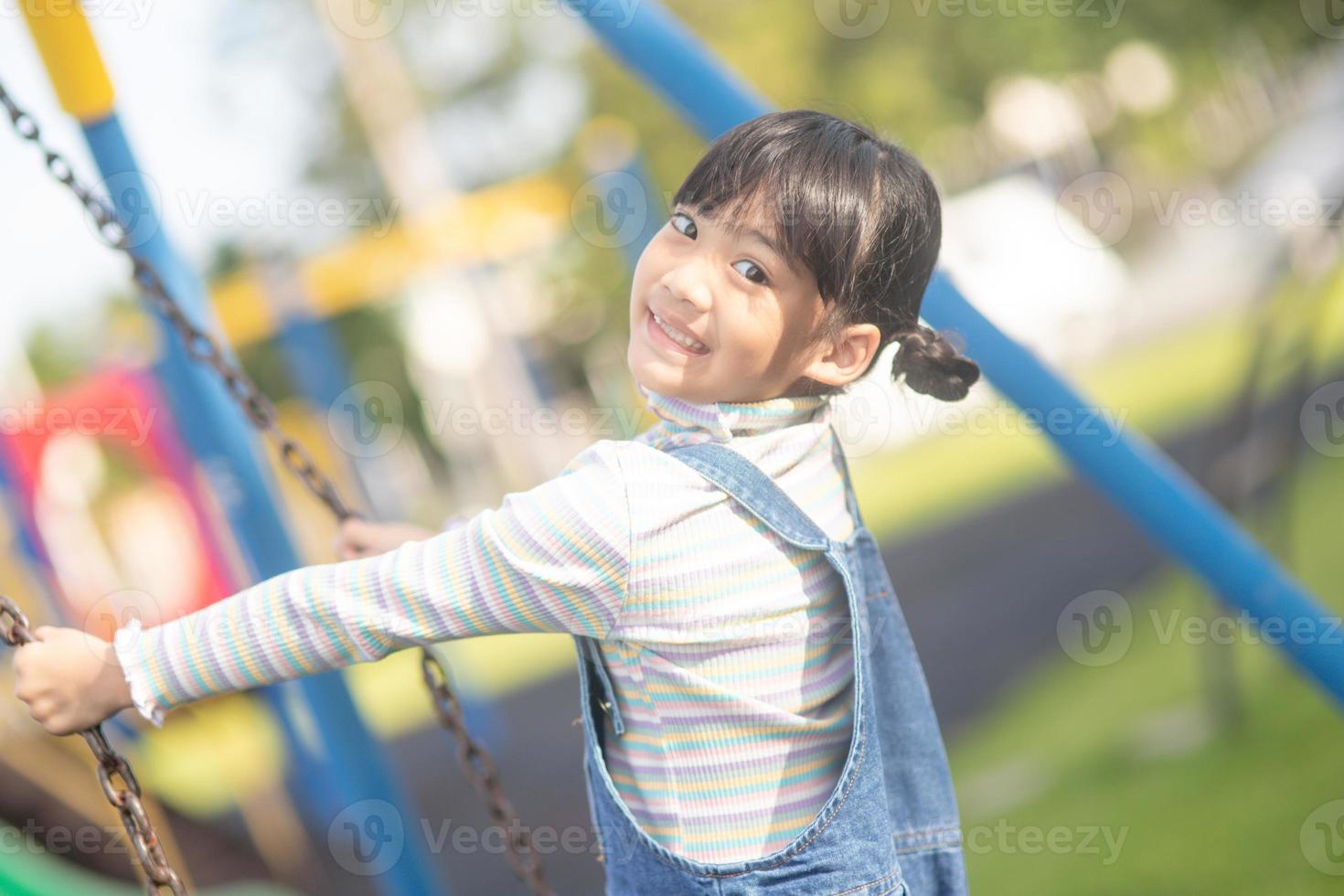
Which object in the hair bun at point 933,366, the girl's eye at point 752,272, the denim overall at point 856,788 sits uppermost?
the girl's eye at point 752,272

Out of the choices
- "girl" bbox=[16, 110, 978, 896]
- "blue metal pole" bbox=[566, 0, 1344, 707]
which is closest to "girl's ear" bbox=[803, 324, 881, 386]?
"girl" bbox=[16, 110, 978, 896]

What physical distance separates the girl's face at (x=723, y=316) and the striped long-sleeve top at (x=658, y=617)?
4 cm

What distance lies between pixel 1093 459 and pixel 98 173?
1810 millimetres

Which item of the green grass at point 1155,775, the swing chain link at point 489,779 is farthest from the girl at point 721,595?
the green grass at point 1155,775

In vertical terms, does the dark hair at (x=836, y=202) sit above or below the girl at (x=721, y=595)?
above

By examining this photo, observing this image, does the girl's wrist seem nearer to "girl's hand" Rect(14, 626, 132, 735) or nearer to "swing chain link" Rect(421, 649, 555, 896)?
"girl's hand" Rect(14, 626, 132, 735)

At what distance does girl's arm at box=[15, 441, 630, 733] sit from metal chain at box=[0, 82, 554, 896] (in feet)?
1.39

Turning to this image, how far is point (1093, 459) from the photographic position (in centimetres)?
195

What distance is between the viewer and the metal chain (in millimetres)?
1728

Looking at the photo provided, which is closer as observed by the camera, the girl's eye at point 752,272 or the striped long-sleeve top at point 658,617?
the striped long-sleeve top at point 658,617

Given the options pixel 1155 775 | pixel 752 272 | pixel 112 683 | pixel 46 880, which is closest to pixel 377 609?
pixel 112 683

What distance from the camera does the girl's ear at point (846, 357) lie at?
1.47 meters

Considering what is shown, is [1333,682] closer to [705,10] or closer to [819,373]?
[819,373]

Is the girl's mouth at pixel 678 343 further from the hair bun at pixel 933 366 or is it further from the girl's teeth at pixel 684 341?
the hair bun at pixel 933 366
